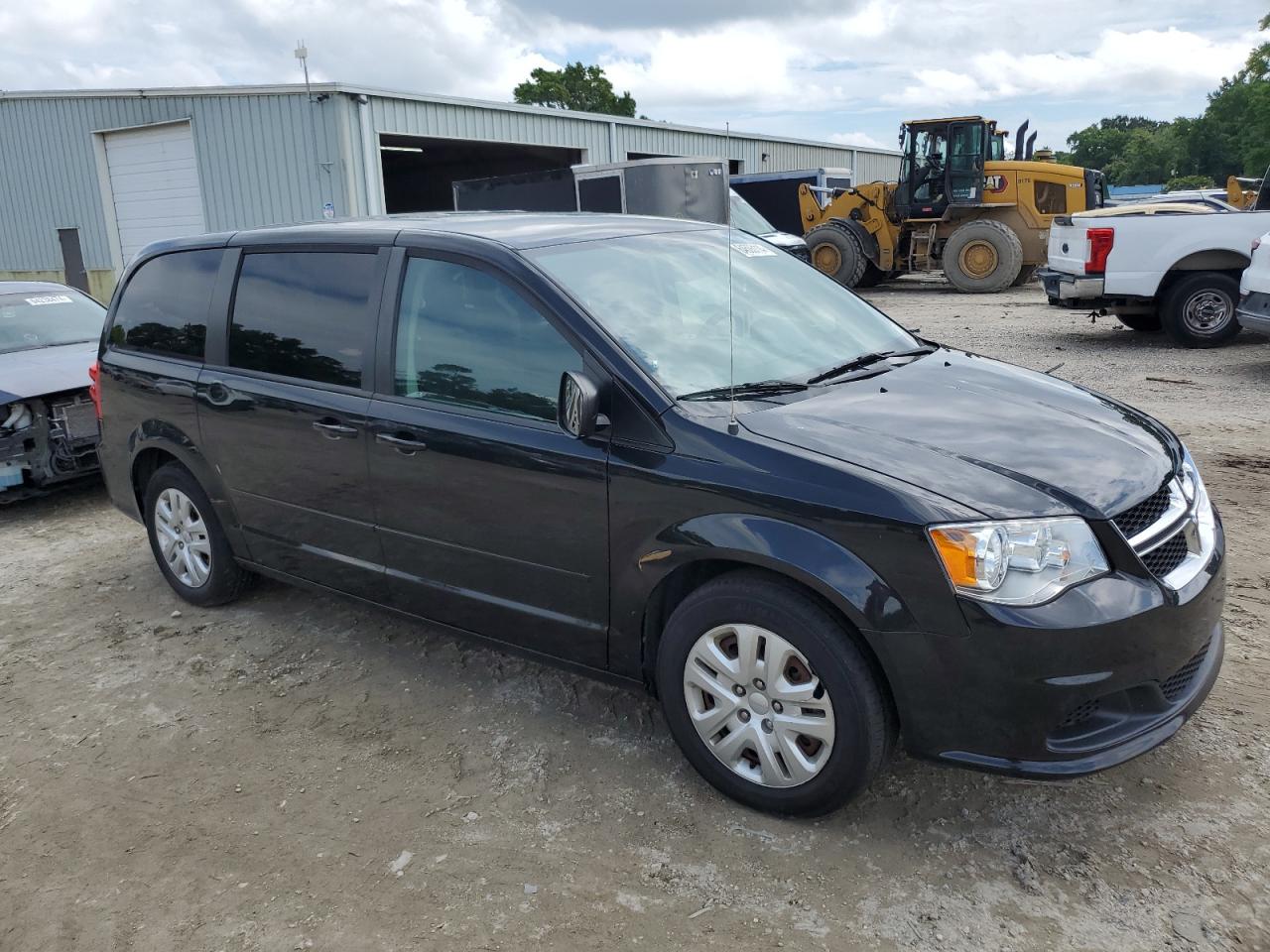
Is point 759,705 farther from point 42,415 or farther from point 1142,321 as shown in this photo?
point 1142,321

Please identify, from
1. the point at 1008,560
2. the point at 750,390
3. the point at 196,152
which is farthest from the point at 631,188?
the point at 1008,560

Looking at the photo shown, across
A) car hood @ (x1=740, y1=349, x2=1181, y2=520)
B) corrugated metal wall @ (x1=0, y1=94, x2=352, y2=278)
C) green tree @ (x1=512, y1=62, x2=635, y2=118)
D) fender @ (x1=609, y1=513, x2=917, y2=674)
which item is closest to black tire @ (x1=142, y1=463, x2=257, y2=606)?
fender @ (x1=609, y1=513, x2=917, y2=674)

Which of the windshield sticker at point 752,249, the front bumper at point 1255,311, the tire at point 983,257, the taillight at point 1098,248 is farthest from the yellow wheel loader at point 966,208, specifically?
the windshield sticker at point 752,249

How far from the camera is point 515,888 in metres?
2.69

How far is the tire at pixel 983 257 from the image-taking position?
17859 mm

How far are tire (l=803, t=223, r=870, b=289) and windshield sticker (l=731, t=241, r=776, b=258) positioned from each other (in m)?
15.4

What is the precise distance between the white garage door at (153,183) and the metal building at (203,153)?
1.2 inches

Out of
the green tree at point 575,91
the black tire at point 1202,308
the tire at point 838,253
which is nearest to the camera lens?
the black tire at point 1202,308

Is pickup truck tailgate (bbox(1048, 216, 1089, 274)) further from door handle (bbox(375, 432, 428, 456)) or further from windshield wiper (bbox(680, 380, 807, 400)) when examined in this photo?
door handle (bbox(375, 432, 428, 456))

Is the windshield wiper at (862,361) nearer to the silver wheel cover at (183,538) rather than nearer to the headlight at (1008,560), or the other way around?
the headlight at (1008,560)

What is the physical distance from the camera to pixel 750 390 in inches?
126

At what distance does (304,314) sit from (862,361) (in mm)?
2169

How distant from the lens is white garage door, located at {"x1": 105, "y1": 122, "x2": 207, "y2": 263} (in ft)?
64.4

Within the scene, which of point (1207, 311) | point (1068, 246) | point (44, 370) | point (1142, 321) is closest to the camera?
point (44, 370)
